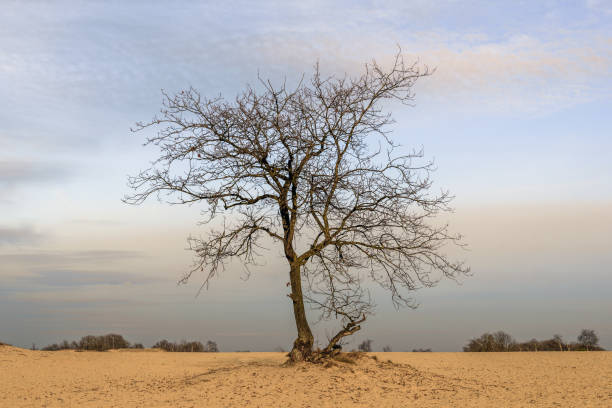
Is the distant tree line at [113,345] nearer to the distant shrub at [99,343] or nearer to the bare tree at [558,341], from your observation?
the distant shrub at [99,343]

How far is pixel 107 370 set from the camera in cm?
1834

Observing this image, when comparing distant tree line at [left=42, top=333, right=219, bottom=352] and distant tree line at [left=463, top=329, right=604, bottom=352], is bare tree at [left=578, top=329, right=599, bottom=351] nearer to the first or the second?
distant tree line at [left=463, top=329, right=604, bottom=352]

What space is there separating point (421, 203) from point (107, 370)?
11.2m

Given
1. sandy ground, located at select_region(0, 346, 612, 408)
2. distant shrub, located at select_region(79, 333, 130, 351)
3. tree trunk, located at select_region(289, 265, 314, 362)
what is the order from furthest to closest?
1. distant shrub, located at select_region(79, 333, 130, 351)
2. tree trunk, located at select_region(289, 265, 314, 362)
3. sandy ground, located at select_region(0, 346, 612, 408)

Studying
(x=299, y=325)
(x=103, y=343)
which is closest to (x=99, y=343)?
(x=103, y=343)

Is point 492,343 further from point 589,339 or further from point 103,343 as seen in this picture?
point 103,343

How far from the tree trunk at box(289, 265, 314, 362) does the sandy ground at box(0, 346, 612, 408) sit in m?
0.53

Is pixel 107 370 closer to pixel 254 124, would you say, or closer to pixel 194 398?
pixel 194 398

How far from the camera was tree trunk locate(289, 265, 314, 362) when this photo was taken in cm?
1500

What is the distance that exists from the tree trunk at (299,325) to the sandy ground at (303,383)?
20.8 inches

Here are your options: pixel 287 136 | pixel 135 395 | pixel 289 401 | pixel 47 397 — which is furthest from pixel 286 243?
pixel 47 397

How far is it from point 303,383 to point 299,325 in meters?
1.82

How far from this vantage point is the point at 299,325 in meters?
15.0

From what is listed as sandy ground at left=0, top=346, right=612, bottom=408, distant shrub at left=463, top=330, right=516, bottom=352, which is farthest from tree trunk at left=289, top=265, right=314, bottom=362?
distant shrub at left=463, top=330, right=516, bottom=352
